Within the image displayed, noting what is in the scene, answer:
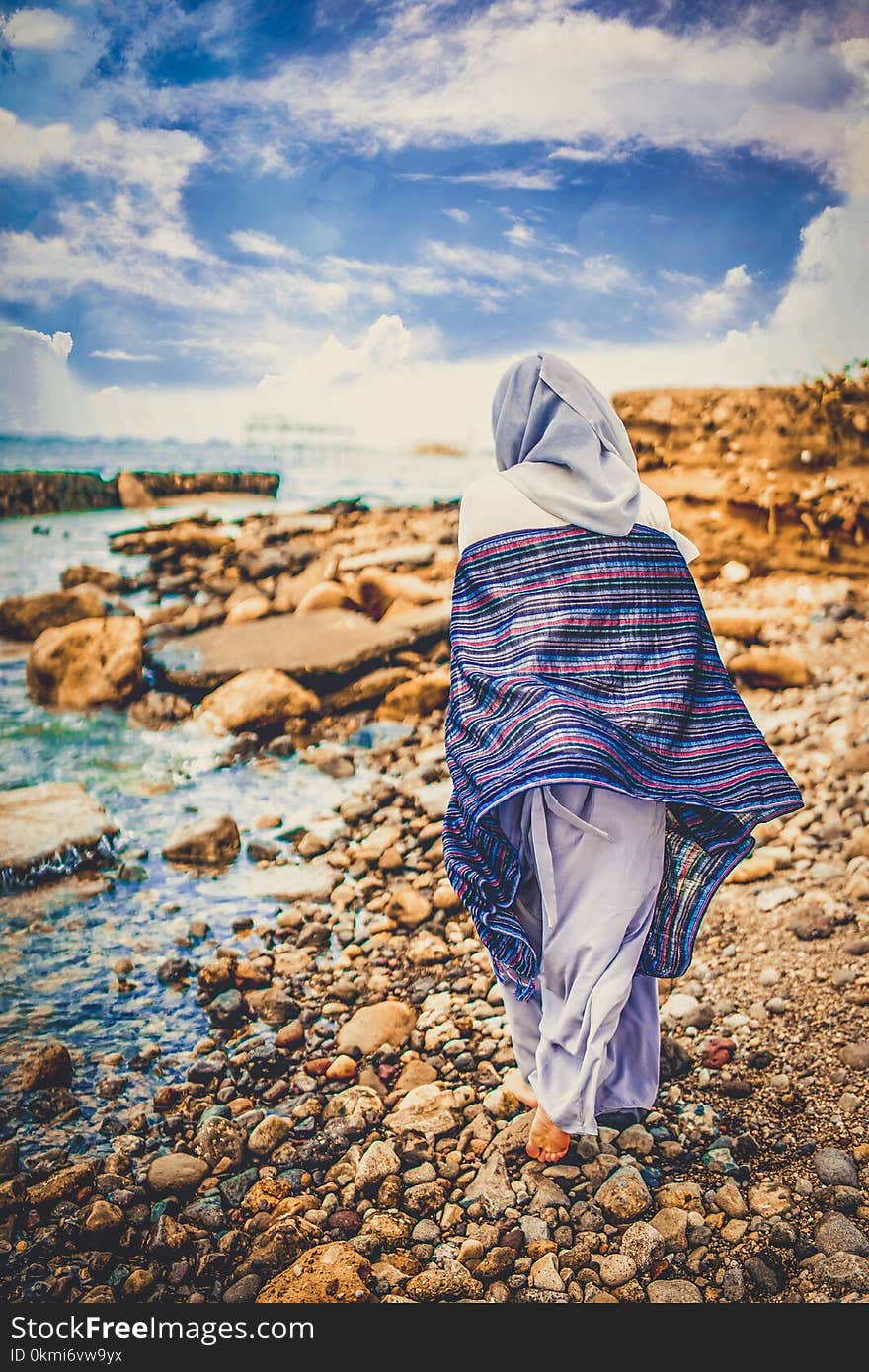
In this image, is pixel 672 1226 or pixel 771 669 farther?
pixel 771 669

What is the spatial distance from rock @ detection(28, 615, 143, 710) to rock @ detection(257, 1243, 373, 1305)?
3518 millimetres

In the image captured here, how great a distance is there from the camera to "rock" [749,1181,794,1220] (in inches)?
66.6

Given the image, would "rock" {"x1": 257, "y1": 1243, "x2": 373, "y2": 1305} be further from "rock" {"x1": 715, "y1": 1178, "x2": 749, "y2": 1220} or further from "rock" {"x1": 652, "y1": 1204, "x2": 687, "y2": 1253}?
"rock" {"x1": 715, "y1": 1178, "x2": 749, "y2": 1220}

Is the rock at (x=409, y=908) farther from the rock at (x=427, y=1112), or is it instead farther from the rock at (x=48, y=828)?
the rock at (x=48, y=828)

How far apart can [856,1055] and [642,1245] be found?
78 centimetres

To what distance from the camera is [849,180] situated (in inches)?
153

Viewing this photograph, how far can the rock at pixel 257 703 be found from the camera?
4.32 metres

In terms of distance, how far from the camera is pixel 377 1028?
2334 mm

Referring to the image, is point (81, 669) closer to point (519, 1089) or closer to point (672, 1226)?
point (519, 1089)

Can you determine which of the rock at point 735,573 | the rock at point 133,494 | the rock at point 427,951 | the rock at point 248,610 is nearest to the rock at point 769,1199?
the rock at point 427,951

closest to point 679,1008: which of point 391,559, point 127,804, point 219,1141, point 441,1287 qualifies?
point 441,1287

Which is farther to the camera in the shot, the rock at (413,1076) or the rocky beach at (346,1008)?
the rock at (413,1076)

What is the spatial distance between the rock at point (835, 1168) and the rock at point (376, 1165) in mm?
922

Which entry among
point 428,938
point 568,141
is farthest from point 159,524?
point 428,938
